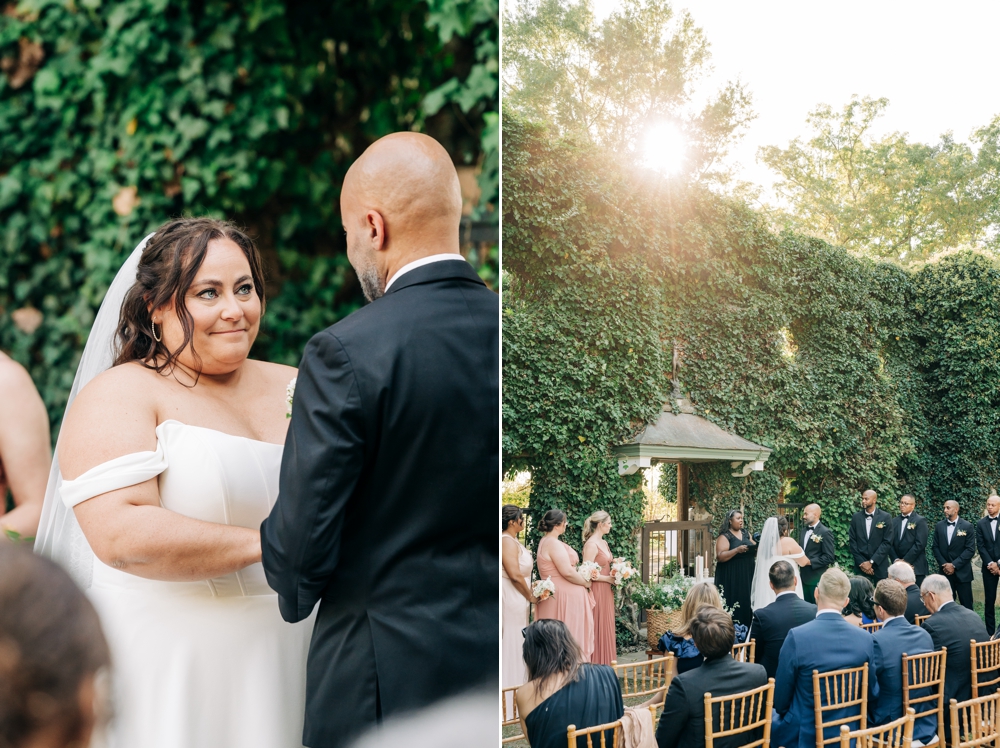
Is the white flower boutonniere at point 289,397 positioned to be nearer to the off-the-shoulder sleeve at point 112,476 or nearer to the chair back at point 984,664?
the off-the-shoulder sleeve at point 112,476

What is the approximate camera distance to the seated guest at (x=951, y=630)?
2.62 meters

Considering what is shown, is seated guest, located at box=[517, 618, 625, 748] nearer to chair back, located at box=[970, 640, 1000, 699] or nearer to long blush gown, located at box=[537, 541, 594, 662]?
long blush gown, located at box=[537, 541, 594, 662]

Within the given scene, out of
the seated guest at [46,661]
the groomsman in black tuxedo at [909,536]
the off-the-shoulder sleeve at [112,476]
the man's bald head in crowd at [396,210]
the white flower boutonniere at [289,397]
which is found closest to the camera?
the seated guest at [46,661]

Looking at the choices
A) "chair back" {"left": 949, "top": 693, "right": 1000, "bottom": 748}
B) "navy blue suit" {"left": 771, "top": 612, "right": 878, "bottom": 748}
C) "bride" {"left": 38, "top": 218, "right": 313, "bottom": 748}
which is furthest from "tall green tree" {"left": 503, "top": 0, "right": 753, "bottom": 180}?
"chair back" {"left": 949, "top": 693, "right": 1000, "bottom": 748}

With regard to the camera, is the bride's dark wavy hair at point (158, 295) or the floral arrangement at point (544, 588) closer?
the bride's dark wavy hair at point (158, 295)

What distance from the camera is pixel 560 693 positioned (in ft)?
7.96

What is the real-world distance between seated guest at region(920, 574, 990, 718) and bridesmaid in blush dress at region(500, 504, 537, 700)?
53.1 inches

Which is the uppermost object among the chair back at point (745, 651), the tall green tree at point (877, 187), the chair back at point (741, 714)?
the tall green tree at point (877, 187)

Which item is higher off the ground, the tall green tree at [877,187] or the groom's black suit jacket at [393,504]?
the tall green tree at [877,187]

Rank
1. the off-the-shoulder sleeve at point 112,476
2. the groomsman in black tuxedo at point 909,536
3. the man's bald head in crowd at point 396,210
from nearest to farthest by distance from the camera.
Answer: the off-the-shoulder sleeve at point 112,476 < the man's bald head in crowd at point 396,210 < the groomsman in black tuxedo at point 909,536

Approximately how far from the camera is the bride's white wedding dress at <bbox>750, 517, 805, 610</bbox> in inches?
103

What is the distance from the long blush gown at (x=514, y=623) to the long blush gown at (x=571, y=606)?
0.06 meters

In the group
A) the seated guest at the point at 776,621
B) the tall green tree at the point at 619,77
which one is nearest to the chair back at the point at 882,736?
the seated guest at the point at 776,621

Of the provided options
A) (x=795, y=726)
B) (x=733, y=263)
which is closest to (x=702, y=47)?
(x=733, y=263)
